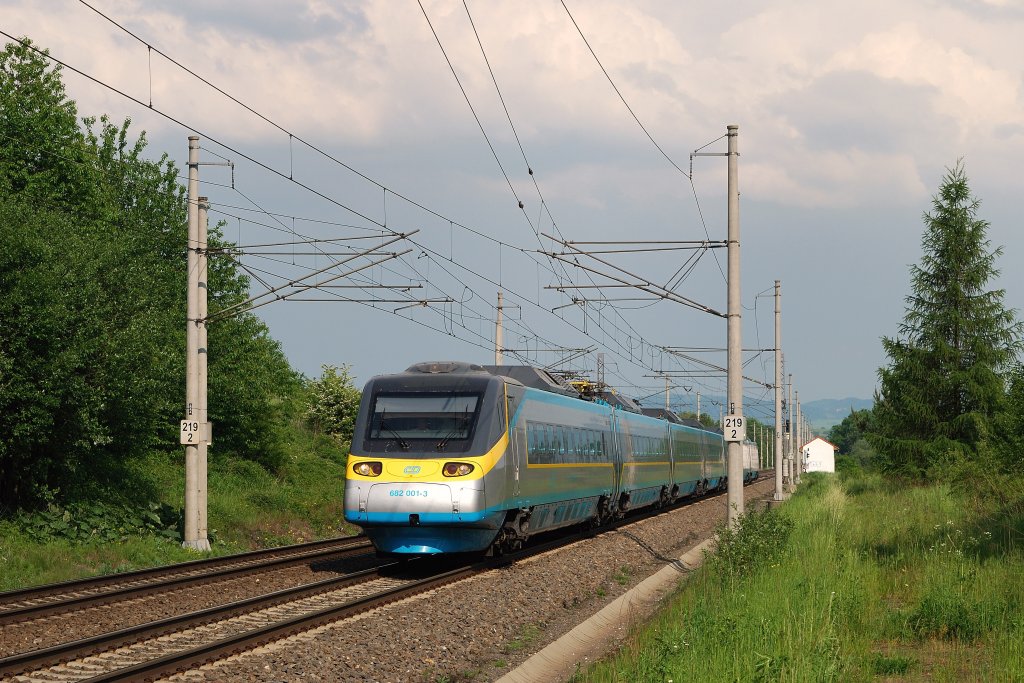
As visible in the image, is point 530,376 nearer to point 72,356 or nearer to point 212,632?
point 72,356

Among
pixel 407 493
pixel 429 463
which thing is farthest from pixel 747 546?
pixel 407 493

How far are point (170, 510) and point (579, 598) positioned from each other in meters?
10.5

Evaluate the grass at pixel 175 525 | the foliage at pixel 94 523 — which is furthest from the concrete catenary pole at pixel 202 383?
the foliage at pixel 94 523

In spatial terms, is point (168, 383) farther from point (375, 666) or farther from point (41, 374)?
point (375, 666)

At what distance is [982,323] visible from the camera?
1684 inches

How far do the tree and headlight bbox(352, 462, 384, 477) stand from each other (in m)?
27.8

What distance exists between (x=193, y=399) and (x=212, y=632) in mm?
9420

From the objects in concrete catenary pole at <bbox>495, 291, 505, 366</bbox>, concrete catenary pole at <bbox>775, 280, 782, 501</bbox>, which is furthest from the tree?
concrete catenary pole at <bbox>495, 291, 505, 366</bbox>

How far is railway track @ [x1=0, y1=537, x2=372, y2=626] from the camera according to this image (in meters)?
14.1

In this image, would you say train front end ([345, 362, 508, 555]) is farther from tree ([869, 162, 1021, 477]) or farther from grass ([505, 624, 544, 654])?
tree ([869, 162, 1021, 477])

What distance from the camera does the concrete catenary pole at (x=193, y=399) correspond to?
21609 mm

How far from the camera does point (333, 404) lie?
44438 millimetres

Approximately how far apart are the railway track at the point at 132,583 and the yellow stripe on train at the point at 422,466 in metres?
2.48

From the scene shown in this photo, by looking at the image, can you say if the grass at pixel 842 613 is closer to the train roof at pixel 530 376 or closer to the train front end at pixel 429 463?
the train front end at pixel 429 463
